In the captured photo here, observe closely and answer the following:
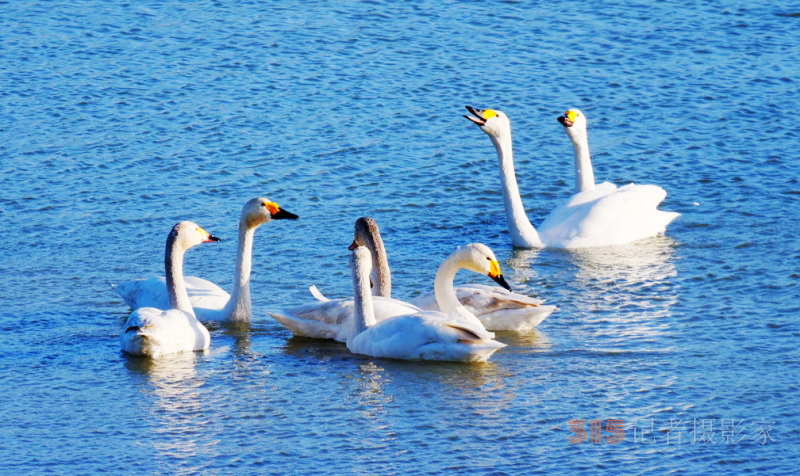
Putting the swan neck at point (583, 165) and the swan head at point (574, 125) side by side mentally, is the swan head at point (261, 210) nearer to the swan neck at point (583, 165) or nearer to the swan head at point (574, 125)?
the swan head at point (574, 125)

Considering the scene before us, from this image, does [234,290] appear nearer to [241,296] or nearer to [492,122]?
[241,296]

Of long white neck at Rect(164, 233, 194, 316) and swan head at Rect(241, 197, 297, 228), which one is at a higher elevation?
swan head at Rect(241, 197, 297, 228)

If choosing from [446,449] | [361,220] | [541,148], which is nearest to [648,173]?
[541,148]

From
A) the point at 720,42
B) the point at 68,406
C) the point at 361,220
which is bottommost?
the point at 68,406

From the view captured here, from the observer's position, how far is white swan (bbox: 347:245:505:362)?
8664 mm

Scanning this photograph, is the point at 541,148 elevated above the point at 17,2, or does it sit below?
below

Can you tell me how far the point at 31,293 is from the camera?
10.6m

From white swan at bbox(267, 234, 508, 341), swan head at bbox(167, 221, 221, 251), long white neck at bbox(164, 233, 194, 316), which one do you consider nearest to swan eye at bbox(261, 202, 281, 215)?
swan head at bbox(167, 221, 221, 251)

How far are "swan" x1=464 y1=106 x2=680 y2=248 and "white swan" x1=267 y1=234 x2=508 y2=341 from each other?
8.91 feet

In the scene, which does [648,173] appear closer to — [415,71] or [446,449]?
[415,71]

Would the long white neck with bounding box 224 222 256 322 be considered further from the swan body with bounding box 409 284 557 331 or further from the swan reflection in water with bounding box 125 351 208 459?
the swan body with bounding box 409 284 557 331

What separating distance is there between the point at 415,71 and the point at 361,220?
8.41 m

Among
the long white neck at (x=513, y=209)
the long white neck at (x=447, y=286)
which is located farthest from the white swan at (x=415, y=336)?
the long white neck at (x=513, y=209)

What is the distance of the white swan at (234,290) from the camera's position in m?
9.99
